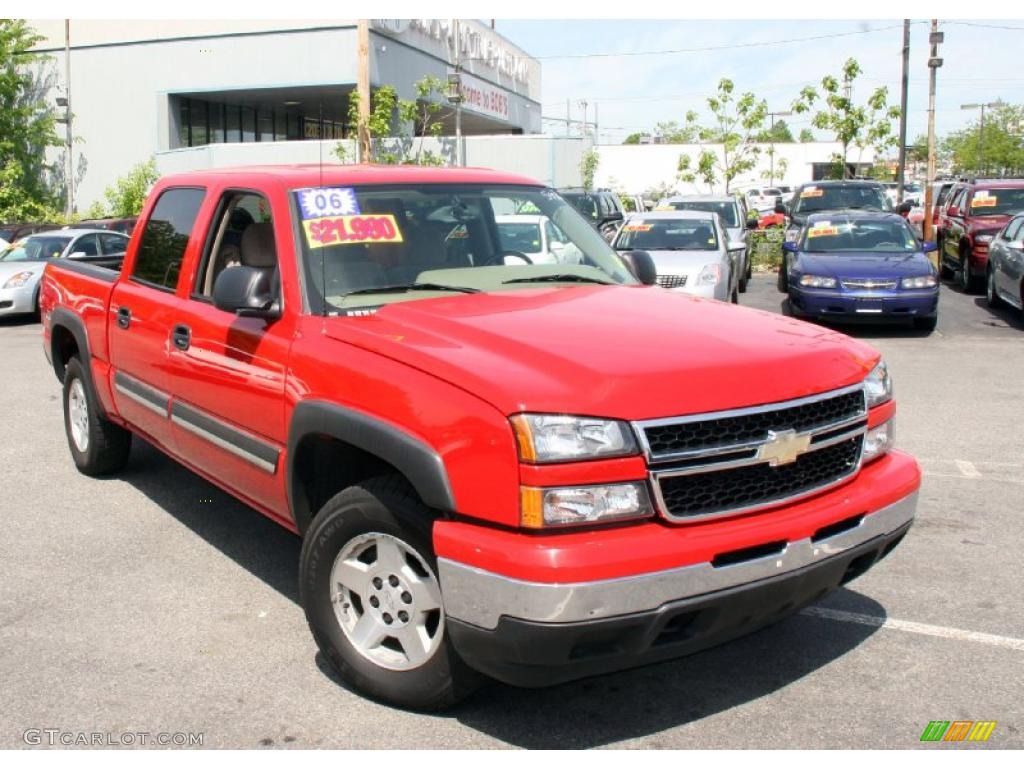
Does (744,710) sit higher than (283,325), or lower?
lower

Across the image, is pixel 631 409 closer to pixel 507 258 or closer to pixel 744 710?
pixel 744 710

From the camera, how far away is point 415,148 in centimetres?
2802

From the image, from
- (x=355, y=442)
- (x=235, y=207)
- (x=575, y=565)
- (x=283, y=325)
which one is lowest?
(x=575, y=565)

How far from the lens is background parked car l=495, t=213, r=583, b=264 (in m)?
4.97

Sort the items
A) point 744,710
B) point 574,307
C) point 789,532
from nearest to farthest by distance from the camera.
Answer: point 789,532
point 744,710
point 574,307

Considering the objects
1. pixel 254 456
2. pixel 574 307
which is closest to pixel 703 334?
pixel 574 307

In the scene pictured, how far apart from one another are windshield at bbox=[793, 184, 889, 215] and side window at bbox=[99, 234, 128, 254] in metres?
12.4

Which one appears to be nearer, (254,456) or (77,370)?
(254,456)

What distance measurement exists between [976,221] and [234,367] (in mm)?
16672

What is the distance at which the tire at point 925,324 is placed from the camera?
14191 mm

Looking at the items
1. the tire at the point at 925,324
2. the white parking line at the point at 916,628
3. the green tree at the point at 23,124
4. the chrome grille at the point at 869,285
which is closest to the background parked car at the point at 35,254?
the chrome grille at the point at 869,285

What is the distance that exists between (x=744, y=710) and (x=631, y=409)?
1269 mm

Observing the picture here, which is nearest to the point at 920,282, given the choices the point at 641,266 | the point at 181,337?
the point at 641,266

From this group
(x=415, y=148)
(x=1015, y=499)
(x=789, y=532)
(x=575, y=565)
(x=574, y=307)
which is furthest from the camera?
(x=415, y=148)
